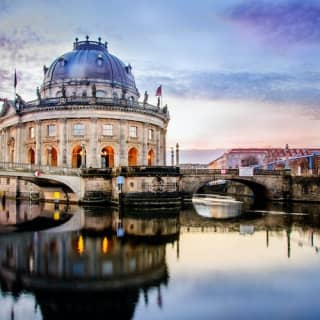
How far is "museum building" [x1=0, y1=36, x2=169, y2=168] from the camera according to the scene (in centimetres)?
5116

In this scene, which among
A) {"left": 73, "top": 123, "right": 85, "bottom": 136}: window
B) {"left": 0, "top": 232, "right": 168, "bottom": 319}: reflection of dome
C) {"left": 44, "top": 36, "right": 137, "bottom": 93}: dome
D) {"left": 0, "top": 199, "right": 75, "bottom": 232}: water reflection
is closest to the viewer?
{"left": 0, "top": 232, "right": 168, "bottom": 319}: reflection of dome

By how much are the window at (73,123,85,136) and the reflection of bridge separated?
8067 mm

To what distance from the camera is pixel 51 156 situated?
2121 inches

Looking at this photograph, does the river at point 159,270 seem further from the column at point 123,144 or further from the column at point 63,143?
the column at point 123,144

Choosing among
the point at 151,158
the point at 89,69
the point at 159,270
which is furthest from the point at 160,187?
the point at 89,69

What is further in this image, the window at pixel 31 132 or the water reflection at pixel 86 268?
the window at pixel 31 132

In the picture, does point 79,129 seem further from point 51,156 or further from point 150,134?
point 150,134

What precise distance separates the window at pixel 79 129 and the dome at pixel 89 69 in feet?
33.2

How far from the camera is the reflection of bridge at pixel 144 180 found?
130 feet

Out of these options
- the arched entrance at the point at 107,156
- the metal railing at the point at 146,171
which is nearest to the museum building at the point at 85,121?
the arched entrance at the point at 107,156

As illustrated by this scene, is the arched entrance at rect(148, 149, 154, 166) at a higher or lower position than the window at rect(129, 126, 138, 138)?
lower

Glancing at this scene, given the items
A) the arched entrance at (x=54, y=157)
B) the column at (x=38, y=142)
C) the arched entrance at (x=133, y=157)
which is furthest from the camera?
the arched entrance at (x=133, y=157)

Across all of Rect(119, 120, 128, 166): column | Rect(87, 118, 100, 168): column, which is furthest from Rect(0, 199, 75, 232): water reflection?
Rect(119, 120, 128, 166): column

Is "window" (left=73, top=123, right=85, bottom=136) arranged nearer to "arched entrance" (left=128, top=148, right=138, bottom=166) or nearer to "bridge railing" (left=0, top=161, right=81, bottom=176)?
"arched entrance" (left=128, top=148, right=138, bottom=166)
